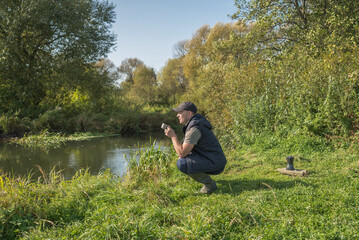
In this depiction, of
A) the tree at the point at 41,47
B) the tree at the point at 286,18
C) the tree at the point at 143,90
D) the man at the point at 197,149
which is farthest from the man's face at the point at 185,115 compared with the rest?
the tree at the point at 143,90

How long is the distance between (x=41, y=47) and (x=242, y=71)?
517 inches

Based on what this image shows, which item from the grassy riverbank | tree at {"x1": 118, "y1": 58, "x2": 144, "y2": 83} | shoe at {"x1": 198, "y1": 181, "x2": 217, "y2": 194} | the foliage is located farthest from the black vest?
tree at {"x1": 118, "y1": 58, "x2": 144, "y2": 83}

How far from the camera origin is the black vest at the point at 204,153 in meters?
4.30

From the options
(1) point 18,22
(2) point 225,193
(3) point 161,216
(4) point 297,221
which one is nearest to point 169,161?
(2) point 225,193

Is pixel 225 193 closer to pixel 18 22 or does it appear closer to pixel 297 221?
pixel 297 221

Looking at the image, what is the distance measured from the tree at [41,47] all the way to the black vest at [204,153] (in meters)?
15.0

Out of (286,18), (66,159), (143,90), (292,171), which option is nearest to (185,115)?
(292,171)

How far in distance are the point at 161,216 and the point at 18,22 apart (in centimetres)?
1607

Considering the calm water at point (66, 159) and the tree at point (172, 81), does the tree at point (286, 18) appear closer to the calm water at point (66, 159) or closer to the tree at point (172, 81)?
the calm water at point (66, 159)

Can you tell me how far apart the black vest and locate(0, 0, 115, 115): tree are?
49.2ft

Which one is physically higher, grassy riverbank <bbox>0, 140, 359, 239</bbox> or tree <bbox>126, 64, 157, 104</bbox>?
tree <bbox>126, 64, 157, 104</bbox>

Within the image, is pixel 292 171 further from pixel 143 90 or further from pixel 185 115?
pixel 143 90

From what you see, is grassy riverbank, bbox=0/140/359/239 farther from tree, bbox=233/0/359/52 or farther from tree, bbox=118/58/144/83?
tree, bbox=118/58/144/83

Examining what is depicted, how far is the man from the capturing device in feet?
14.0
